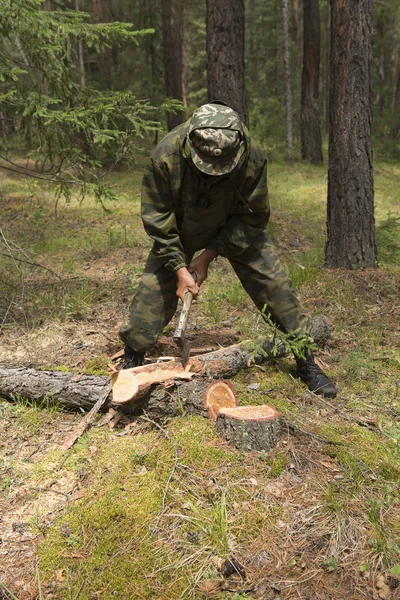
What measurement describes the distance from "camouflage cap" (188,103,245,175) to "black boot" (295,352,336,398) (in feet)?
5.43

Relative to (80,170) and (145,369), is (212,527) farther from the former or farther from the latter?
(80,170)

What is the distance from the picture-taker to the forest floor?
2.25 m

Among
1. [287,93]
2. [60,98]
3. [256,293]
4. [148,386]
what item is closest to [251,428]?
[148,386]

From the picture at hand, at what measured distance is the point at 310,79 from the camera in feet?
47.8

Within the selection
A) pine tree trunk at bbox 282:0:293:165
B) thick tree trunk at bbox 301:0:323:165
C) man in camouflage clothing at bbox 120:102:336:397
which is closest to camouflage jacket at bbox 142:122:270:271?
man in camouflage clothing at bbox 120:102:336:397

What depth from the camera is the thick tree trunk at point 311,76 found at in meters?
14.4

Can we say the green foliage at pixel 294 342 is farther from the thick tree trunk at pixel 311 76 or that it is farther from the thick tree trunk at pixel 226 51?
the thick tree trunk at pixel 311 76

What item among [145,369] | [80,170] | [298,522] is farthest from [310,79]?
[298,522]

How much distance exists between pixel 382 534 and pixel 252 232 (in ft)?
7.62

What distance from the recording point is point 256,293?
12.8 ft

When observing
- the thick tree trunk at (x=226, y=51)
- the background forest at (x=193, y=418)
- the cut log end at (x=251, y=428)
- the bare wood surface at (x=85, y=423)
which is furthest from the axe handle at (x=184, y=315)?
the thick tree trunk at (x=226, y=51)

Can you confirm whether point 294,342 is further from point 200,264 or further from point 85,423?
point 85,423

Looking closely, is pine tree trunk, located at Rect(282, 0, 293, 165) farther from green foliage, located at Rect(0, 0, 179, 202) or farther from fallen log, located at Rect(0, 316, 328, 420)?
fallen log, located at Rect(0, 316, 328, 420)

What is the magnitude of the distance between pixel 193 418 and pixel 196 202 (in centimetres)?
159
